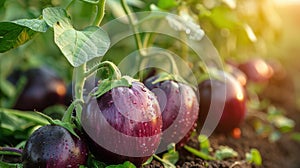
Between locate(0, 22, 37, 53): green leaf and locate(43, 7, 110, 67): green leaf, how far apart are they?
0.24ft

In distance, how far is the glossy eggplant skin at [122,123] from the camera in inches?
40.0

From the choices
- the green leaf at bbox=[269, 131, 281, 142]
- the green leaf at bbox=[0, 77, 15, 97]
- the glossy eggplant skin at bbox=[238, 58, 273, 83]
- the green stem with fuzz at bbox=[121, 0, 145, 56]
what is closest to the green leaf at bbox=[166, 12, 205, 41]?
the green stem with fuzz at bbox=[121, 0, 145, 56]

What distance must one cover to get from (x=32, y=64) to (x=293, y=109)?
1282mm

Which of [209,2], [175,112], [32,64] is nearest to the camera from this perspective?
[175,112]

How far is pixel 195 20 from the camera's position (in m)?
1.63

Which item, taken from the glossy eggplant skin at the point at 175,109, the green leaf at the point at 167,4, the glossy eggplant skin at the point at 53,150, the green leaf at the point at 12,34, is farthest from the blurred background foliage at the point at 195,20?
the glossy eggplant skin at the point at 53,150

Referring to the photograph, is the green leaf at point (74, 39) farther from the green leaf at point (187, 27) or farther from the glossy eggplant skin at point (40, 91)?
the glossy eggplant skin at point (40, 91)

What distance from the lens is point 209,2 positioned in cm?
187

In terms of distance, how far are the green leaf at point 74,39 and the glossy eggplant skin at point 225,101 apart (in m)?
0.60

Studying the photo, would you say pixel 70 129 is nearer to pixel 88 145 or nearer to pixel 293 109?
pixel 88 145

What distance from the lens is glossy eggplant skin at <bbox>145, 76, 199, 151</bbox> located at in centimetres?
121

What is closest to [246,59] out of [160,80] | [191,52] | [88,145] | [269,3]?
[269,3]

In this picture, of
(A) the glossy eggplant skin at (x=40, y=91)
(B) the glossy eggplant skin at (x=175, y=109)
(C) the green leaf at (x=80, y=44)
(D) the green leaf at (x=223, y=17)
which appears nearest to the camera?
(C) the green leaf at (x=80, y=44)

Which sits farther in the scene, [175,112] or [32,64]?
[32,64]
